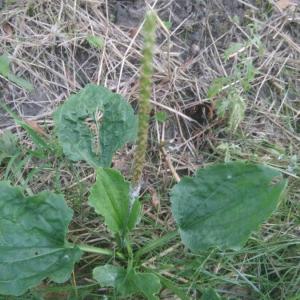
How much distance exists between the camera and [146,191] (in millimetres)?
2479

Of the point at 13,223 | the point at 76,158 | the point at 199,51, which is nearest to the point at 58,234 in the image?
the point at 13,223

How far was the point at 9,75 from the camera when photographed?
2.66m

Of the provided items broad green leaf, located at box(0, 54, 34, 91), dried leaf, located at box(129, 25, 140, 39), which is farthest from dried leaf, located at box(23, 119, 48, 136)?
dried leaf, located at box(129, 25, 140, 39)

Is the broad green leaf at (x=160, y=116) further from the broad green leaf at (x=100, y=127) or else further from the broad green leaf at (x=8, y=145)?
the broad green leaf at (x=8, y=145)

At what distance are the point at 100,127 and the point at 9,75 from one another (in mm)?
822

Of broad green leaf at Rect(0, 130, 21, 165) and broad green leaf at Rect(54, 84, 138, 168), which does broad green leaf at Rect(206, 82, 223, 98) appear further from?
broad green leaf at Rect(0, 130, 21, 165)

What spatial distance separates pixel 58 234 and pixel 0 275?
0.33 m

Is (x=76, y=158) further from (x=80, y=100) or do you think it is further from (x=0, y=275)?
(x=0, y=275)

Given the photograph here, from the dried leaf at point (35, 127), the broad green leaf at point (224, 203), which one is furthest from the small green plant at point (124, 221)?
the dried leaf at point (35, 127)

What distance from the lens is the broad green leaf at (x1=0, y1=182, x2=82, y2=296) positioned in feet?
6.11

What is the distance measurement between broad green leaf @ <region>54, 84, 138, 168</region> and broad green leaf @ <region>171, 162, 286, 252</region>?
50 centimetres

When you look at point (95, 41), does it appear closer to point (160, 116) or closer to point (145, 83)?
point (160, 116)

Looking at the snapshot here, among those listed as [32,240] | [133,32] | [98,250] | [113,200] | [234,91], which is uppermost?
[133,32]

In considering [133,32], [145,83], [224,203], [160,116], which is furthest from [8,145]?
[145,83]
